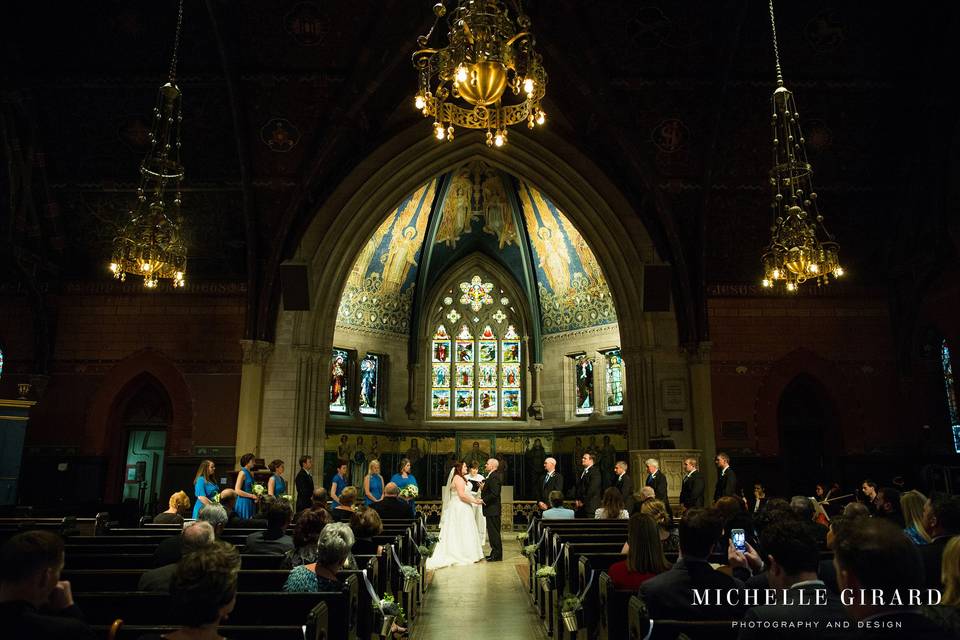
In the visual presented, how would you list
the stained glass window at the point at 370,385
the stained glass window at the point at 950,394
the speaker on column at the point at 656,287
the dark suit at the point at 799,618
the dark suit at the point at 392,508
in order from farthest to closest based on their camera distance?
the stained glass window at the point at 370,385 < the speaker on column at the point at 656,287 < the stained glass window at the point at 950,394 < the dark suit at the point at 392,508 < the dark suit at the point at 799,618

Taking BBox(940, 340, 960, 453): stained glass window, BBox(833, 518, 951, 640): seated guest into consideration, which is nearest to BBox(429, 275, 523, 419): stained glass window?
BBox(940, 340, 960, 453): stained glass window

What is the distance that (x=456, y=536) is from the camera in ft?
37.4

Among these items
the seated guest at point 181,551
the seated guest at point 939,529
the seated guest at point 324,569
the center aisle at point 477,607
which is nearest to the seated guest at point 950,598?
the seated guest at point 939,529

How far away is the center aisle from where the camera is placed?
22.4 feet

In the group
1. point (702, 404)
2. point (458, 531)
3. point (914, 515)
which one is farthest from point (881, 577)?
point (702, 404)

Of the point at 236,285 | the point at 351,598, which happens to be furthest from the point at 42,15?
the point at 351,598

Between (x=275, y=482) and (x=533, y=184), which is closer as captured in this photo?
(x=275, y=482)

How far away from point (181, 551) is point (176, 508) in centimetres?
243

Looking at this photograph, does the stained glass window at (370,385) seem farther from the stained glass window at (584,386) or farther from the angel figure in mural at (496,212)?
the stained glass window at (584,386)

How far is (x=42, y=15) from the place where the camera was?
12.3 m

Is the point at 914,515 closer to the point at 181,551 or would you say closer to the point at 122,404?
the point at 181,551

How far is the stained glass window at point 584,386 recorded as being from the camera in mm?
19891

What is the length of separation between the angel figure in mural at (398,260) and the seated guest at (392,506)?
1094cm

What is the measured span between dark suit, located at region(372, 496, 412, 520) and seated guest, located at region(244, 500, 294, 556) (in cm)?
391
